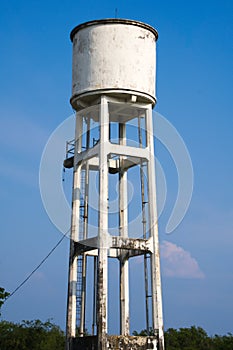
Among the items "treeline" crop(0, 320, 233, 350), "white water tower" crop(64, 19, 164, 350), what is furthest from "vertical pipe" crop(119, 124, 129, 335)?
"treeline" crop(0, 320, 233, 350)

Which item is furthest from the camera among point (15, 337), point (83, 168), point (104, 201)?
point (15, 337)

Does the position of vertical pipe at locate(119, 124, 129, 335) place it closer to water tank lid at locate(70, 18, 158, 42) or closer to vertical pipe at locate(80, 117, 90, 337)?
vertical pipe at locate(80, 117, 90, 337)

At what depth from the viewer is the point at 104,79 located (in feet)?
68.9

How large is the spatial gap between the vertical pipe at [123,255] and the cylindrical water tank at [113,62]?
7.56 ft

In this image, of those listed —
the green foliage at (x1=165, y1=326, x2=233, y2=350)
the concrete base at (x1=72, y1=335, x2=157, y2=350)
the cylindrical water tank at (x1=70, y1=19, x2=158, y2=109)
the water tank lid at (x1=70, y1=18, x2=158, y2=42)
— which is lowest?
the concrete base at (x1=72, y1=335, x2=157, y2=350)

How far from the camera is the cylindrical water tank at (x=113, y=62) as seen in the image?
21.0 metres

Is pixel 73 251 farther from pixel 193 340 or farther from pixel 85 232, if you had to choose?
pixel 193 340

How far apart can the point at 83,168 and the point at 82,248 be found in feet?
11.4

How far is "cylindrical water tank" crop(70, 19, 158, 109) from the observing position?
828 inches

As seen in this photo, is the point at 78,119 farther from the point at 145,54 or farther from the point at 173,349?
the point at 173,349

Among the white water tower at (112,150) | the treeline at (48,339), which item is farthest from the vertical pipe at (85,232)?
the treeline at (48,339)

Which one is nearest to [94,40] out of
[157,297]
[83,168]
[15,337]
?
[83,168]

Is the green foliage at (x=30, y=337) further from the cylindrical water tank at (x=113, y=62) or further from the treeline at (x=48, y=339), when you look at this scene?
the cylindrical water tank at (x=113, y=62)

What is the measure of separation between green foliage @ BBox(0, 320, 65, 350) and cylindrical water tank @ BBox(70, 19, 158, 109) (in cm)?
1824
